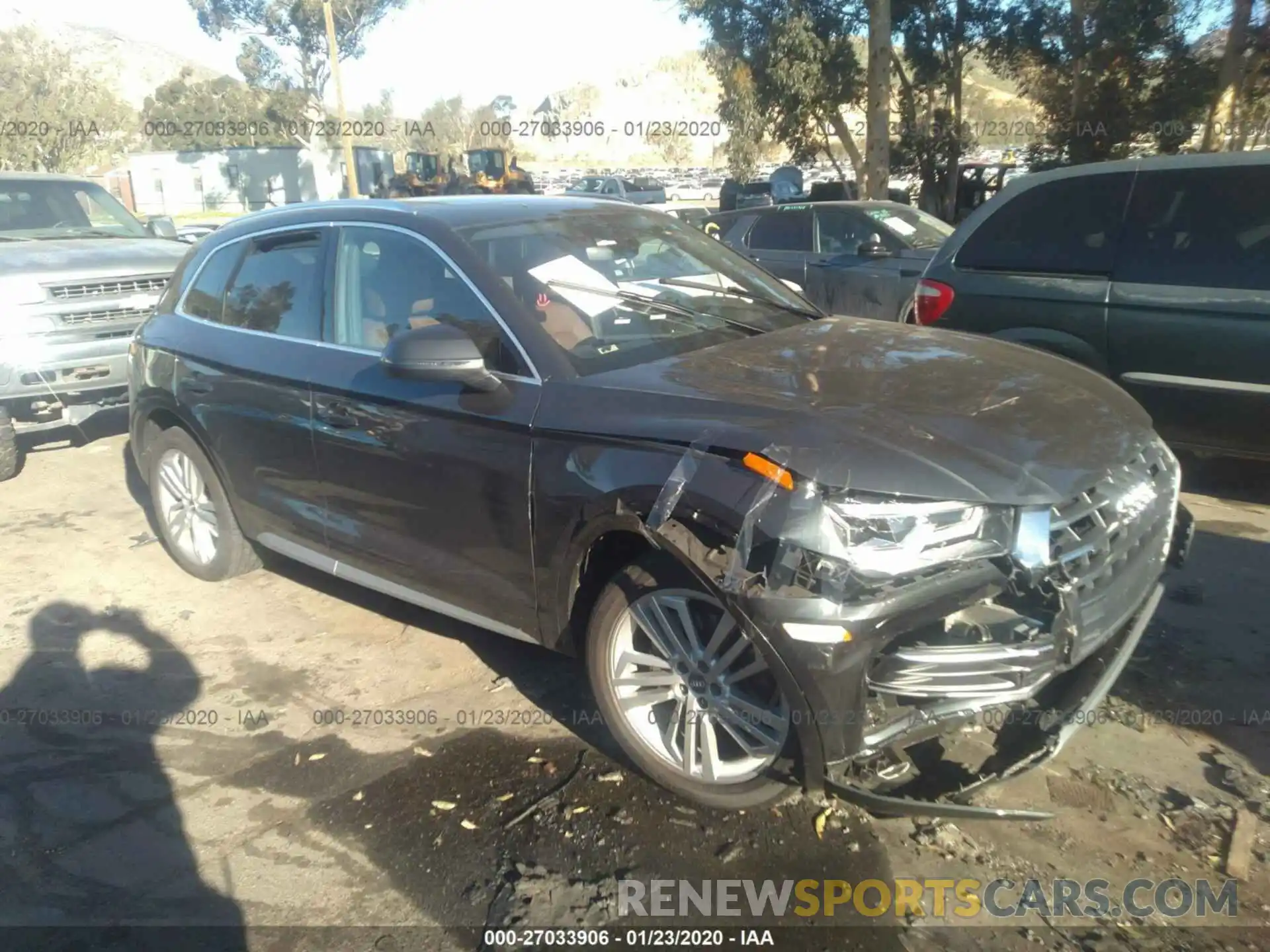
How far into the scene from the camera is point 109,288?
26.2ft

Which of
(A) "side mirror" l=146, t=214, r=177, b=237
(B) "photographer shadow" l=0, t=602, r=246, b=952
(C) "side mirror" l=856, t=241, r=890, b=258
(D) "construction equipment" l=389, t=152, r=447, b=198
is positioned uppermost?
(A) "side mirror" l=146, t=214, r=177, b=237

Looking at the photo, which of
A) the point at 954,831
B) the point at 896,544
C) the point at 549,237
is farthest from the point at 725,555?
the point at 549,237

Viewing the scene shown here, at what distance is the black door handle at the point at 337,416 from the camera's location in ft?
13.4

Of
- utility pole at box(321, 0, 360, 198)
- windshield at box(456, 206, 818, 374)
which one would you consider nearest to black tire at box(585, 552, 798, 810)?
windshield at box(456, 206, 818, 374)

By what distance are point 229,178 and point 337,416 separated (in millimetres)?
44032

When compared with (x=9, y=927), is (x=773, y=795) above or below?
above

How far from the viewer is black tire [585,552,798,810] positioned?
3070mm

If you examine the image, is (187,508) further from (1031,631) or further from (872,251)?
(872,251)

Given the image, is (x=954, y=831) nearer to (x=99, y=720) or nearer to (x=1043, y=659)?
(x=1043, y=659)

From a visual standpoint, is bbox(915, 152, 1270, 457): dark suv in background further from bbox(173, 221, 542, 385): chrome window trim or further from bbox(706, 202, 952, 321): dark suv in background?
bbox(173, 221, 542, 385): chrome window trim

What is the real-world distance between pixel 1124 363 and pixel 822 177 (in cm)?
3228

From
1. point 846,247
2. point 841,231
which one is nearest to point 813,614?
point 846,247

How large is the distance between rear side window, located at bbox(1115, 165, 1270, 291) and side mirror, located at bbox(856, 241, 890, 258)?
3149 mm

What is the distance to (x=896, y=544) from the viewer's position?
277cm
